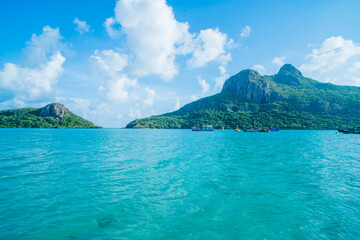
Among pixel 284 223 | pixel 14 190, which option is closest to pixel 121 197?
pixel 14 190

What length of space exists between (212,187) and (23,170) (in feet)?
77.3

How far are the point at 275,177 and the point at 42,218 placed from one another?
21.5 metres

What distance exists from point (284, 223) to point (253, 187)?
6.24 m

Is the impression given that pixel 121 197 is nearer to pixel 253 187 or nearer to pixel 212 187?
pixel 212 187

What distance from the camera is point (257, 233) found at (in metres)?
8.98

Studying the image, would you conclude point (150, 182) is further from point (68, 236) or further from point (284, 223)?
point (284, 223)

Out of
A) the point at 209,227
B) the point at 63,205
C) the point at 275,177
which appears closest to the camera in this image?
the point at 209,227

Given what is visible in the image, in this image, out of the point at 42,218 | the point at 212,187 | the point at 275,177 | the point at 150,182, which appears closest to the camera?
the point at 42,218

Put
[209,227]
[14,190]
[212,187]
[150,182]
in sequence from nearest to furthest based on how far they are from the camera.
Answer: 1. [209,227]
2. [14,190]
3. [212,187]
4. [150,182]

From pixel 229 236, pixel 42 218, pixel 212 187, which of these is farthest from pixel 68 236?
pixel 212 187

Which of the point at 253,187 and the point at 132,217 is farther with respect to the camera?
the point at 253,187

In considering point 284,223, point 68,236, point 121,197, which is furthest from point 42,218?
point 284,223

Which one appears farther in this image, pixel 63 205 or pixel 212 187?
pixel 212 187

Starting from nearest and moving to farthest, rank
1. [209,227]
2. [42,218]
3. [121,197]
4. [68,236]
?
[68,236]
[209,227]
[42,218]
[121,197]
